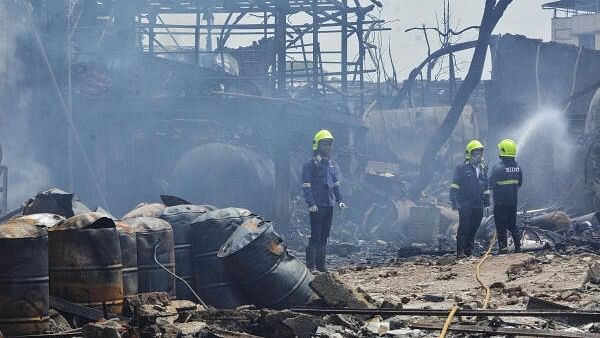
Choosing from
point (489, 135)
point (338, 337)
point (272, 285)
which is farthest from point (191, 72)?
point (338, 337)

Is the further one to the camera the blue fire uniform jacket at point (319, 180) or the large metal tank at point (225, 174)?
the large metal tank at point (225, 174)

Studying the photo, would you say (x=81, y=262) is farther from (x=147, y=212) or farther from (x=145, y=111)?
(x=145, y=111)

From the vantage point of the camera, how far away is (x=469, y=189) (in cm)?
1541

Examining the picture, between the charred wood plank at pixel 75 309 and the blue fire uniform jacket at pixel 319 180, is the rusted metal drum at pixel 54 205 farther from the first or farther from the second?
the blue fire uniform jacket at pixel 319 180

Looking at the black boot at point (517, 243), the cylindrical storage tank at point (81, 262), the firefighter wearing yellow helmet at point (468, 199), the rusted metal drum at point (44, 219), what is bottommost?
the black boot at point (517, 243)

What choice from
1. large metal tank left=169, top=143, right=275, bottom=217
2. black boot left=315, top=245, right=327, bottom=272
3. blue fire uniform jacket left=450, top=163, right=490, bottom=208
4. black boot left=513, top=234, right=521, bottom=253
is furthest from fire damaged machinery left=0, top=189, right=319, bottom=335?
large metal tank left=169, top=143, right=275, bottom=217

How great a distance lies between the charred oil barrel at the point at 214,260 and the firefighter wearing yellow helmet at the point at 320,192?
3.92 meters

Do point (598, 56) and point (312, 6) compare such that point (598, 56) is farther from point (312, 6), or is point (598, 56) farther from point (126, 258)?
point (126, 258)

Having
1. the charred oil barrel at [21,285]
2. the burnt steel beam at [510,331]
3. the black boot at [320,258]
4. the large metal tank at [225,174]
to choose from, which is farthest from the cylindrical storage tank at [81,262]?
the large metal tank at [225,174]

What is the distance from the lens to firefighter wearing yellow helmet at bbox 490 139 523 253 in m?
15.3

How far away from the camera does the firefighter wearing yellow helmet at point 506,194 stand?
50.2 ft

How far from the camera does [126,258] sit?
29.6 ft

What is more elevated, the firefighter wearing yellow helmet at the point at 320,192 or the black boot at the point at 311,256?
the firefighter wearing yellow helmet at the point at 320,192

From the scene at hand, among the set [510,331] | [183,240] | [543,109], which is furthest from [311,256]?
[543,109]
